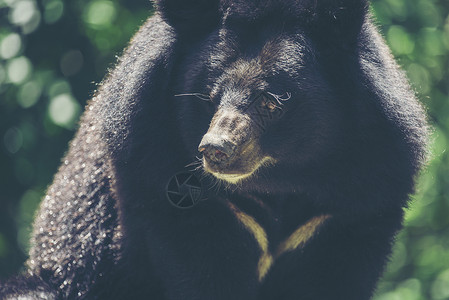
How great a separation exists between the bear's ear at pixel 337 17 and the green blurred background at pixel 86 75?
8.50ft

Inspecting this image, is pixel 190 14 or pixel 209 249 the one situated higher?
pixel 190 14

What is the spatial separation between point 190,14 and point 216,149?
830mm

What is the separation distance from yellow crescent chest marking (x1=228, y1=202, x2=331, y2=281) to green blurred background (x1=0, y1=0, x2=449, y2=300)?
2151 millimetres

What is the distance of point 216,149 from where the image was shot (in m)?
3.79

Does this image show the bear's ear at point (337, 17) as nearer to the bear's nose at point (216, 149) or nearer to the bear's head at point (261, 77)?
the bear's head at point (261, 77)

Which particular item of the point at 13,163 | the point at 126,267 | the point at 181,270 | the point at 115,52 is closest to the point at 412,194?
the point at 181,270

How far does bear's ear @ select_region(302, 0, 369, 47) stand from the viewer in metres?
4.14

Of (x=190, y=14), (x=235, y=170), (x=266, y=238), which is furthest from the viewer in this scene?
(x=266, y=238)

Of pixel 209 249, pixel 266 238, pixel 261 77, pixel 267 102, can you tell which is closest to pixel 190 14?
pixel 261 77

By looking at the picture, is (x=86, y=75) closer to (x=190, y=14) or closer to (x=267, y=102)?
(x=190, y=14)

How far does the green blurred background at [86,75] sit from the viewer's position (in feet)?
22.6

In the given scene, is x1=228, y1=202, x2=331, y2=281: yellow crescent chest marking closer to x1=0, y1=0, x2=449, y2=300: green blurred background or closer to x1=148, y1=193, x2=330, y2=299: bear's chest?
x1=148, y1=193, x2=330, y2=299: bear's chest

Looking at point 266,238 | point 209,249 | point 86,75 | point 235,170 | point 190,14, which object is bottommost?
point 86,75

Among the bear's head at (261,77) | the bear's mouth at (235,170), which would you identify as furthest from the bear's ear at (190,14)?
the bear's mouth at (235,170)
